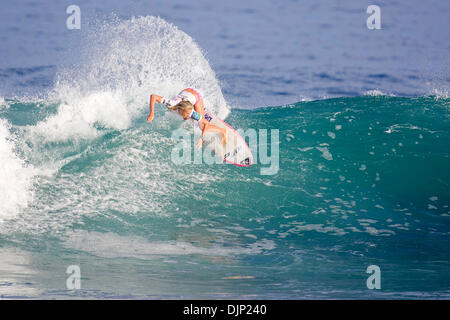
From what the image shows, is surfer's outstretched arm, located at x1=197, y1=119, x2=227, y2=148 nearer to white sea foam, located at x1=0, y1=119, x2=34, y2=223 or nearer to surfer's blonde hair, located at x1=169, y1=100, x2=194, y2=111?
surfer's blonde hair, located at x1=169, y1=100, x2=194, y2=111

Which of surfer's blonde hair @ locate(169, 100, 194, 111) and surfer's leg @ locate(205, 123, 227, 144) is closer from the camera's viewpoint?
surfer's blonde hair @ locate(169, 100, 194, 111)

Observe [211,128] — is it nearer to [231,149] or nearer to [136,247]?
[231,149]

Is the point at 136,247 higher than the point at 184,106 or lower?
lower

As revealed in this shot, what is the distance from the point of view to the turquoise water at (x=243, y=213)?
647cm

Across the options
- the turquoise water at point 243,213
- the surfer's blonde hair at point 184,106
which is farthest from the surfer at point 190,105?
the turquoise water at point 243,213

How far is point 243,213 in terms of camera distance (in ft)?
29.1

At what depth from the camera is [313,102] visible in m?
13.6

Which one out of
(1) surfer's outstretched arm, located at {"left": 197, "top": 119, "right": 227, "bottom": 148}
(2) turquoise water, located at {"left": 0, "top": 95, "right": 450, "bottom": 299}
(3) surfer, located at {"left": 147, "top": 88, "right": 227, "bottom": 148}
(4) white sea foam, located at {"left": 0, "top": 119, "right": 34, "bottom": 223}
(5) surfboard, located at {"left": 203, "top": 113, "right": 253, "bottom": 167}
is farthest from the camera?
(5) surfboard, located at {"left": 203, "top": 113, "right": 253, "bottom": 167}

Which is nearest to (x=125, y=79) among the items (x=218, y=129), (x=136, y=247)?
(x=218, y=129)

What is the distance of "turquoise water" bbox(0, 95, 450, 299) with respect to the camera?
6469mm

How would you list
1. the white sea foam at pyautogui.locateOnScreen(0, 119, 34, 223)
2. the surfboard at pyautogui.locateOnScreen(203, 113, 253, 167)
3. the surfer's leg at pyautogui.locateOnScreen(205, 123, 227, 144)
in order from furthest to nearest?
the surfboard at pyautogui.locateOnScreen(203, 113, 253, 167), the surfer's leg at pyautogui.locateOnScreen(205, 123, 227, 144), the white sea foam at pyautogui.locateOnScreen(0, 119, 34, 223)

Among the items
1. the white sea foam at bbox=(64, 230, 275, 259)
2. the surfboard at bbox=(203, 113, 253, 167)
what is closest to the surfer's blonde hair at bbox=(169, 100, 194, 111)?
the surfboard at bbox=(203, 113, 253, 167)

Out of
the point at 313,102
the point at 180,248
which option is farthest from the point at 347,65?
the point at 180,248
